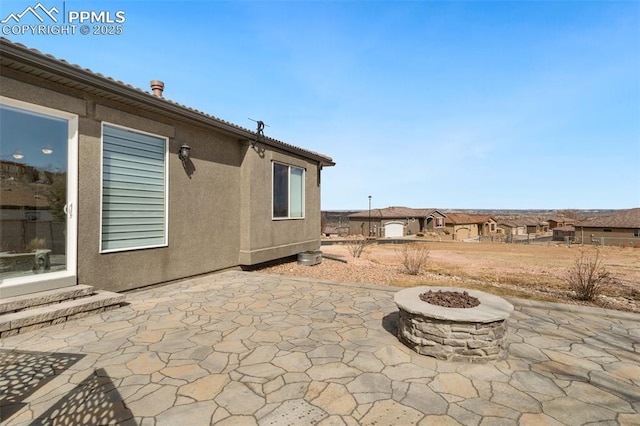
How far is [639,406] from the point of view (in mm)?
2535

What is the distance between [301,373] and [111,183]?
5.07 m

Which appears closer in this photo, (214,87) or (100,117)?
(100,117)

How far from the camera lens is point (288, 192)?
32.8 feet

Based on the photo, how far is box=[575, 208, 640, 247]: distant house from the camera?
43.6 m

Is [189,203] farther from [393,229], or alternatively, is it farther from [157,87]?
[393,229]

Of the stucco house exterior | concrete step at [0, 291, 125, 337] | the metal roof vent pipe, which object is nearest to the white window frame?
the stucco house exterior

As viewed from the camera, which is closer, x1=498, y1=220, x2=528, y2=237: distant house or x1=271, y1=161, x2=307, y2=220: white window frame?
x1=271, y1=161, x2=307, y2=220: white window frame

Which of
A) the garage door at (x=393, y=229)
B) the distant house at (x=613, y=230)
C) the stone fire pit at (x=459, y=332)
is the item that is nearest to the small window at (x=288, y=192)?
the stone fire pit at (x=459, y=332)

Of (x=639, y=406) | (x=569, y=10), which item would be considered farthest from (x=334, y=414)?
(x=569, y=10)

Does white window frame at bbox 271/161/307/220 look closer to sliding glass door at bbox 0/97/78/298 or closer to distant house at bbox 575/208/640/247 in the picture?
sliding glass door at bbox 0/97/78/298

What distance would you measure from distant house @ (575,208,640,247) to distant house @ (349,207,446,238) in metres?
23.1

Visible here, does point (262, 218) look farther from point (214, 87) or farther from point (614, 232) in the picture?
point (614, 232)

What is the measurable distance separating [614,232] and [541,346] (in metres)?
59.8

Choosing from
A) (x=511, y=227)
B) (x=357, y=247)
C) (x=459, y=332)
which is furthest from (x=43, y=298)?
(x=511, y=227)
